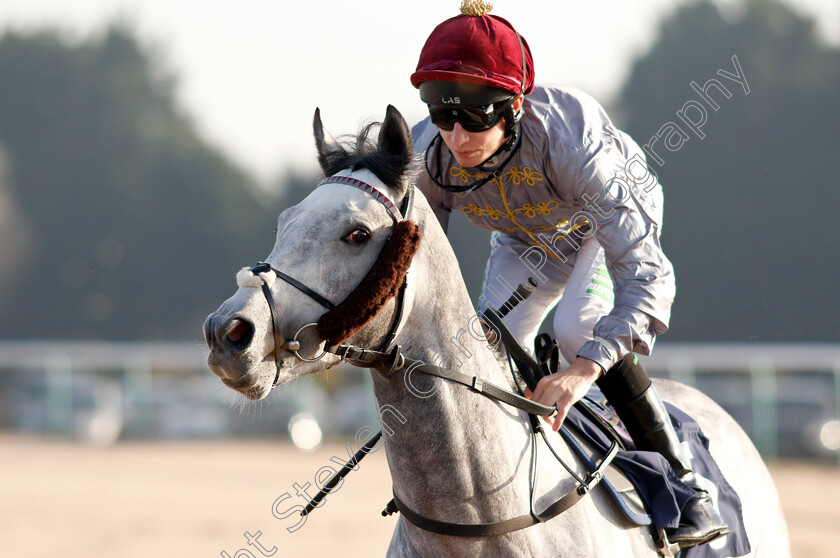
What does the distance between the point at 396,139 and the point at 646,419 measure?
4.58ft

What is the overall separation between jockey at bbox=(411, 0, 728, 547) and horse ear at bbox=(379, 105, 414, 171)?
0.94 ft

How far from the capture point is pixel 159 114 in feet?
141

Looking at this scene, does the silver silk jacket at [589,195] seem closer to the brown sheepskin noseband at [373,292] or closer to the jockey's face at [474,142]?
the jockey's face at [474,142]

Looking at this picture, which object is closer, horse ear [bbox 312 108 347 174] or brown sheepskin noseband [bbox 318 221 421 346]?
brown sheepskin noseband [bbox 318 221 421 346]

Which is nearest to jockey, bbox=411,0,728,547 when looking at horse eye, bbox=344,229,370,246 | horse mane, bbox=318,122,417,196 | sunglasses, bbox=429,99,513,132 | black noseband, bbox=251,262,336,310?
sunglasses, bbox=429,99,513,132

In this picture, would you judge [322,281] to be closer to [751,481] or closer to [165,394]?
[751,481]

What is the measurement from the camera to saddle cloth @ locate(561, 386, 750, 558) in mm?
3186

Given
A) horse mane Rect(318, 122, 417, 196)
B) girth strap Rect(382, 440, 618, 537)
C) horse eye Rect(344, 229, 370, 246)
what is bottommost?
girth strap Rect(382, 440, 618, 537)

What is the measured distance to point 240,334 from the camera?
2412 millimetres

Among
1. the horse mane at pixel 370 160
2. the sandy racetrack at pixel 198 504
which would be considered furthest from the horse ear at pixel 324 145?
the sandy racetrack at pixel 198 504

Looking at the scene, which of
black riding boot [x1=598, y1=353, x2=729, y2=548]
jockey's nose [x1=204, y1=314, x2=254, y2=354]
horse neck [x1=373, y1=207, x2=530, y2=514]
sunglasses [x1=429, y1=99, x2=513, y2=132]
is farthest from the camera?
black riding boot [x1=598, y1=353, x2=729, y2=548]

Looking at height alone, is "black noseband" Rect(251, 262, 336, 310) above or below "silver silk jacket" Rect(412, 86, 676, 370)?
below

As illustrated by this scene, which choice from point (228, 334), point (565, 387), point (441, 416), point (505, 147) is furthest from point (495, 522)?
point (505, 147)

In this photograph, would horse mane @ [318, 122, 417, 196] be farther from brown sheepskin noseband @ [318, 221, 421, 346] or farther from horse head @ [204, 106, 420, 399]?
brown sheepskin noseband @ [318, 221, 421, 346]
